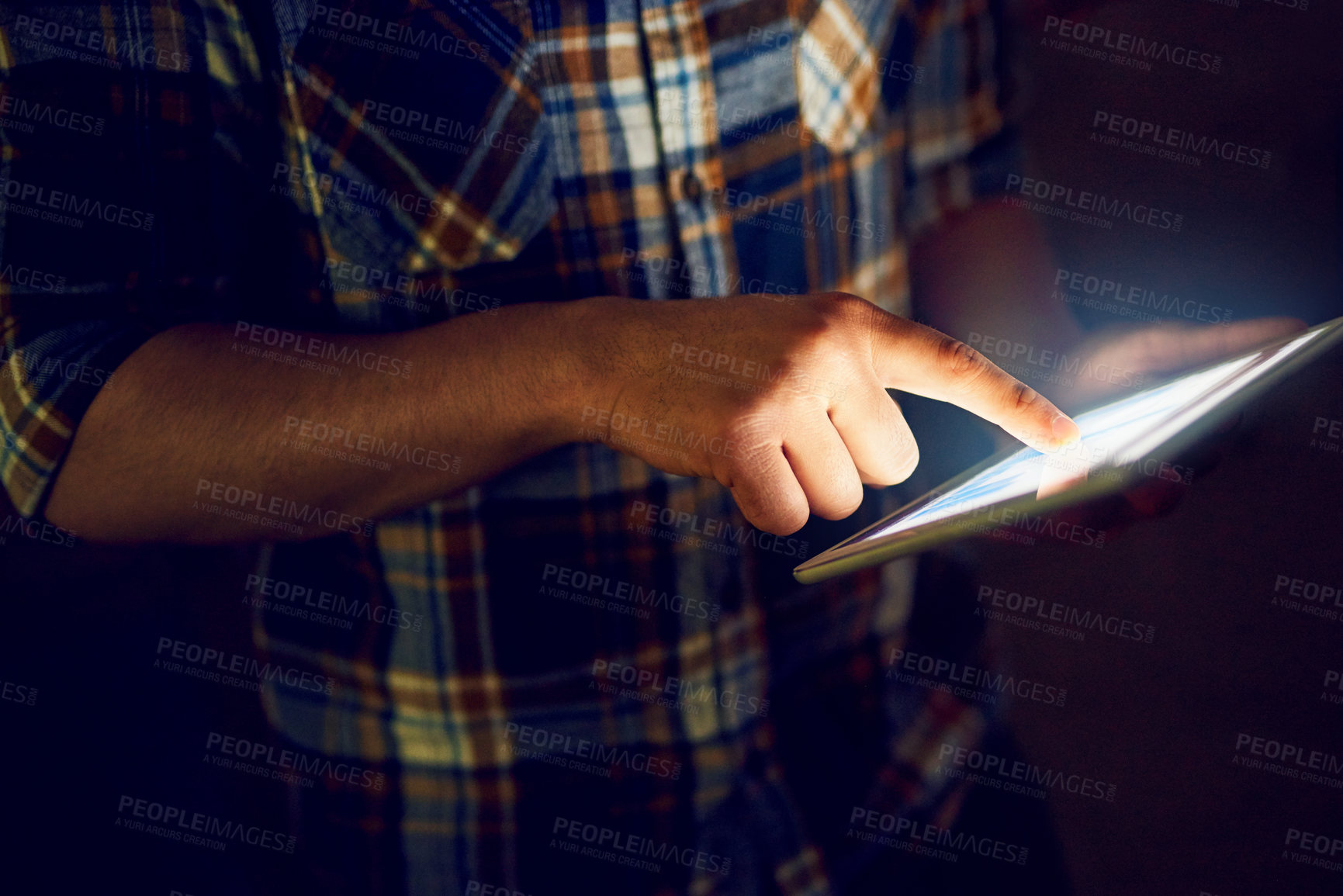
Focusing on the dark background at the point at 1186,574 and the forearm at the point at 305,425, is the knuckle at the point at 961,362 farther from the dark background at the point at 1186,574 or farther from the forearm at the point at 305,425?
the dark background at the point at 1186,574

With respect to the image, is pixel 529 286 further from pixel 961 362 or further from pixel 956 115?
pixel 956 115

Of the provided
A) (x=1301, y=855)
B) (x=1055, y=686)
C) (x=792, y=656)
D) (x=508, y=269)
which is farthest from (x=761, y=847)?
(x=1301, y=855)

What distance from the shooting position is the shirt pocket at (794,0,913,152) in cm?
81

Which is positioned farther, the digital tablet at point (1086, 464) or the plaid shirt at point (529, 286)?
the plaid shirt at point (529, 286)

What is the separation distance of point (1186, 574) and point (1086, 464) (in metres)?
1.50

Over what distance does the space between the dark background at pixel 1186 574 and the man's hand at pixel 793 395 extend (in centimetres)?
103

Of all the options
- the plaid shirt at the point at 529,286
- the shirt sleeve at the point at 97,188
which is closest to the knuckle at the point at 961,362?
the plaid shirt at the point at 529,286

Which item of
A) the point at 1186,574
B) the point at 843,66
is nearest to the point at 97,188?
the point at 843,66

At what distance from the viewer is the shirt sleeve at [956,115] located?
924 mm

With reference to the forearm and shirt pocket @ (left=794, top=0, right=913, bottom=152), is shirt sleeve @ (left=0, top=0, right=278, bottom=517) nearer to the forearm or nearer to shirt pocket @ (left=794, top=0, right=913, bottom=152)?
the forearm

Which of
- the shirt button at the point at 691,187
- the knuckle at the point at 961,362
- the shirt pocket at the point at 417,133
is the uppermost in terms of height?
the shirt pocket at the point at 417,133

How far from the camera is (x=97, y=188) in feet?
2.05

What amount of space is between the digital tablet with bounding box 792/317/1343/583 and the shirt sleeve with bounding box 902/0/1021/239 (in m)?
0.47

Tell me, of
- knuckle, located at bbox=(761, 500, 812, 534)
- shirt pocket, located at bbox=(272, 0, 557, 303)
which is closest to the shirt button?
shirt pocket, located at bbox=(272, 0, 557, 303)
